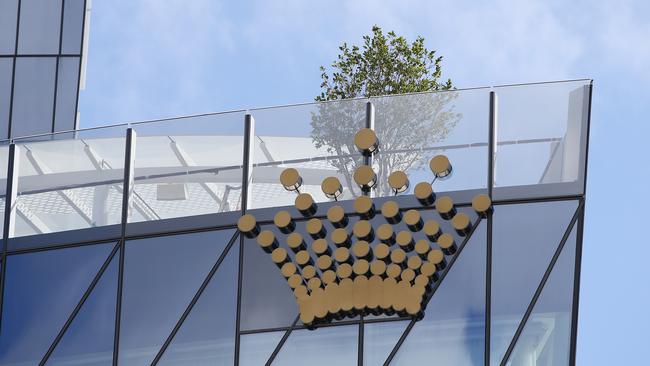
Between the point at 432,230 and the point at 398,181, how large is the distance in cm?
98

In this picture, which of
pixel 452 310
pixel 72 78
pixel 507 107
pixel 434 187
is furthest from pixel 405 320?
pixel 72 78

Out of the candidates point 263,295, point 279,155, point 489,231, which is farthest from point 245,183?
point 489,231

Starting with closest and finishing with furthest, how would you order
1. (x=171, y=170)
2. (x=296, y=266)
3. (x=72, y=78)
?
1. (x=296, y=266)
2. (x=171, y=170)
3. (x=72, y=78)

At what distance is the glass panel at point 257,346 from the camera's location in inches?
815

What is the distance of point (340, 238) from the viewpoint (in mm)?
21000

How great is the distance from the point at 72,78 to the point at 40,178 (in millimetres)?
19053

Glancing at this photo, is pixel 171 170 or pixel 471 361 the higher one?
pixel 171 170

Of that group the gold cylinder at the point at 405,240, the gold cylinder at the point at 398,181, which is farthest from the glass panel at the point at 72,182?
the gold cylinder at the point at 405,240

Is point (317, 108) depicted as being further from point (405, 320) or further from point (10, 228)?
point (10, 228)

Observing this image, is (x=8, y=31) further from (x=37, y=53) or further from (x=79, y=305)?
(x=79, y=305)

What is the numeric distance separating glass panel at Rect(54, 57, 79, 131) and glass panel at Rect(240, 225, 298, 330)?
2120 cm

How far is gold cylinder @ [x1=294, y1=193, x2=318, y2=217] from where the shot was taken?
21406 mm

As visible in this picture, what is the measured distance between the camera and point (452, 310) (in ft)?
66.3

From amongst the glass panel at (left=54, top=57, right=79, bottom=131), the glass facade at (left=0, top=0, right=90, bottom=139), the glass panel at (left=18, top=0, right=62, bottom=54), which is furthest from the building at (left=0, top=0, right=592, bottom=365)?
the glass panel at (left=18, top=0, right=62, bottom=54)
